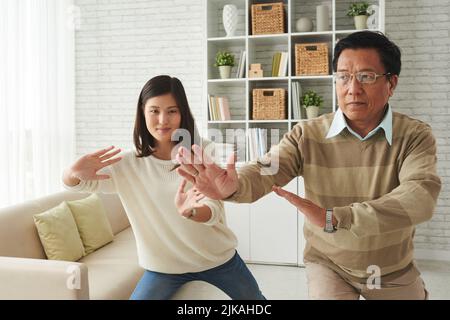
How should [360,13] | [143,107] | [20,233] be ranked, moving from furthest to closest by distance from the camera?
[360,13] → [20,233] → [143,107]

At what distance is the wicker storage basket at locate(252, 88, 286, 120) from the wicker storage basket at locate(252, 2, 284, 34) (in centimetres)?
37

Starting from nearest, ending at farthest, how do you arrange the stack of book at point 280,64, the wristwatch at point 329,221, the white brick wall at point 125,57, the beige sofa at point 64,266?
the wristwatch at point 329,221
the beige sofa at point 64,266
the stack of book at point 280,64
the white brick wall at point 125,57

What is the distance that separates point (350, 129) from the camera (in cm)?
116

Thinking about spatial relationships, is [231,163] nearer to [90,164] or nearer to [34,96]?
[90,164]

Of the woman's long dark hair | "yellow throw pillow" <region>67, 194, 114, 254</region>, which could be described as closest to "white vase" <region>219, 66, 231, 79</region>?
"yellow throw pillow" <region>67, 194, 114, 254</region>

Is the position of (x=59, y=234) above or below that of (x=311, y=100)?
below

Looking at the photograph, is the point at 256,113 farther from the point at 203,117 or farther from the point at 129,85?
Answer: the point at 129,85

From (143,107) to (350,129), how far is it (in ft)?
2.05

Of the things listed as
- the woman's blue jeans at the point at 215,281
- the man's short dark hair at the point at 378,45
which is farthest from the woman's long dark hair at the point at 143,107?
the man's short dark hair at the point at 378,45

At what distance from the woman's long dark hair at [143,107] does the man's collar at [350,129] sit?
0.39 m

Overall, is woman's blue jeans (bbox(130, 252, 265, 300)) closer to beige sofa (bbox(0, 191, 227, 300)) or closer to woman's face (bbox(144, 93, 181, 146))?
beige sofa (bbox(0, 191, 227, 300))

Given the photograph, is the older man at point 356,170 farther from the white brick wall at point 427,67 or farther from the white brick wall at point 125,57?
the white brick wall at point 125,57

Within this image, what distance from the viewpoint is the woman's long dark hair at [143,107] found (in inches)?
53.9

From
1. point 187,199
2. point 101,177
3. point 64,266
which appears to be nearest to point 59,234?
point 64,266
